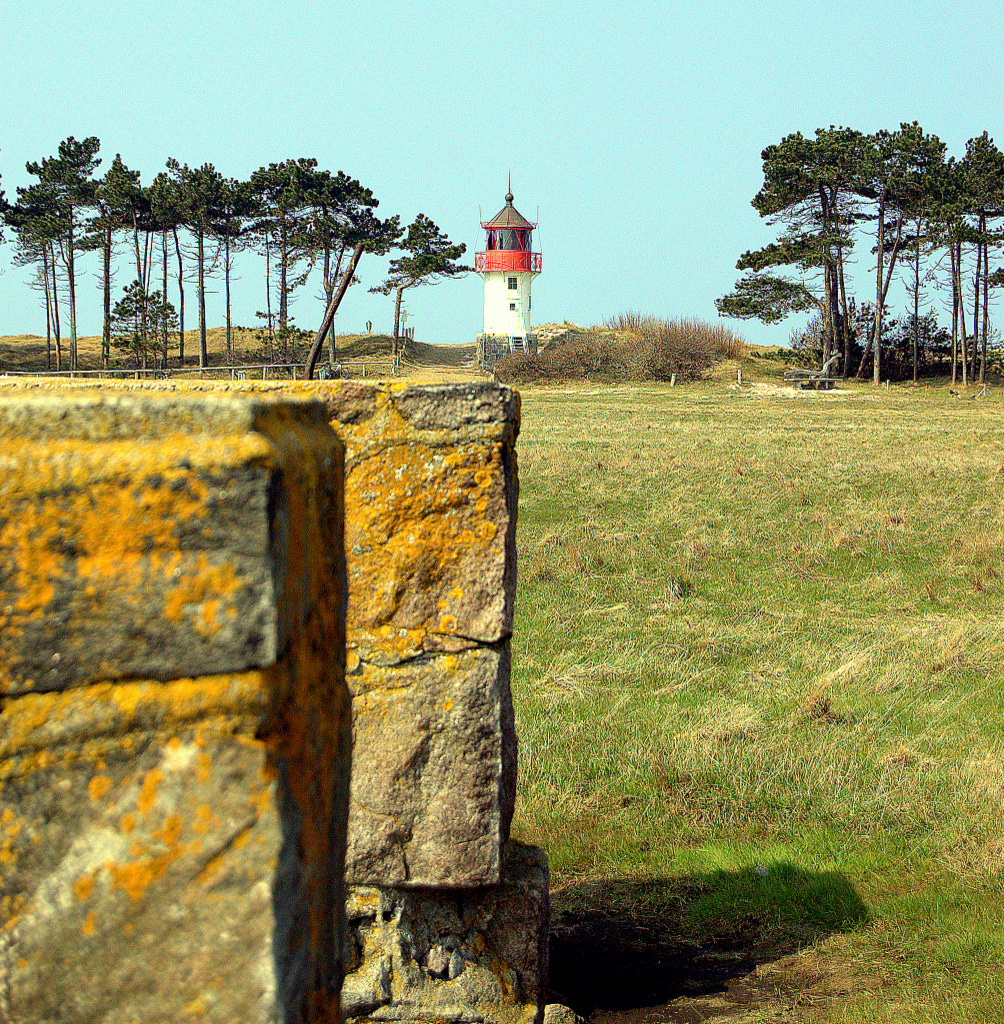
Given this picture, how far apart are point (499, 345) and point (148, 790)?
184 feet

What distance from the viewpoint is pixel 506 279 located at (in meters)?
56.7

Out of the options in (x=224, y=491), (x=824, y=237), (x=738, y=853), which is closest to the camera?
(x=224, y=491)

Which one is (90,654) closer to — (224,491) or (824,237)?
(224,491)

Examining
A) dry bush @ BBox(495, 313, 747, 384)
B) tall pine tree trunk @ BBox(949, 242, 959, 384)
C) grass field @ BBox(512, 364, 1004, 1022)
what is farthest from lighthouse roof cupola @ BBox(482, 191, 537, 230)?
grass field @ BBox(512, 364, 1004, 1022)

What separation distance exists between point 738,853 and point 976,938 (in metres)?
1.33

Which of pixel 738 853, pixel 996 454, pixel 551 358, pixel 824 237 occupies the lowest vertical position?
pixel 738 853

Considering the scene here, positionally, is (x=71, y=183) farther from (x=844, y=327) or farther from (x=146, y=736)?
(x=146, y=736)

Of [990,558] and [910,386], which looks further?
[910,386]

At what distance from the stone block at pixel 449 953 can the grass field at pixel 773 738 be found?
57 centimetres

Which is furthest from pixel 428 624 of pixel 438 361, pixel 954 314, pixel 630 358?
pixel 438 361

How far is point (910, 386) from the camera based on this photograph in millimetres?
46594

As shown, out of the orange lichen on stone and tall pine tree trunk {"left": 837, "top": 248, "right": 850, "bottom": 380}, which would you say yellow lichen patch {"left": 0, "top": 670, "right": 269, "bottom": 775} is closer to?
the orange lichen on stone

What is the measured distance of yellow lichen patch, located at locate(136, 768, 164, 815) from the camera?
1.25 meters

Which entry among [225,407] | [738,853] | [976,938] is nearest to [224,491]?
[225,407]
